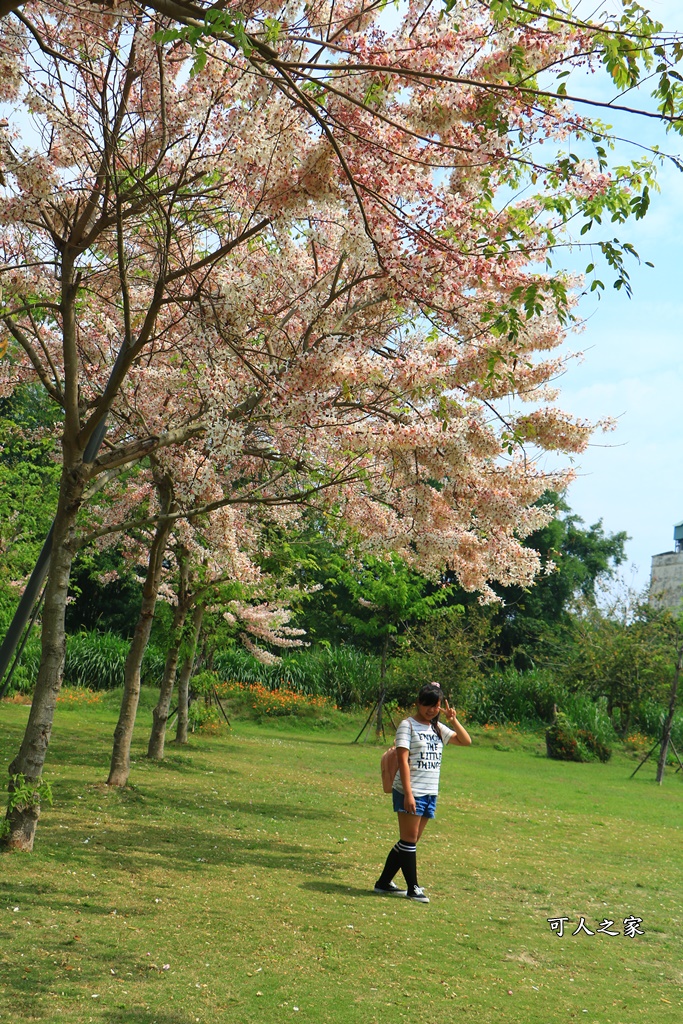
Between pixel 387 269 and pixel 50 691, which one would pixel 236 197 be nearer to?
pixel 387 269

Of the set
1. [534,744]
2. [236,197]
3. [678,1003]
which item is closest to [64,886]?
[678,1003]

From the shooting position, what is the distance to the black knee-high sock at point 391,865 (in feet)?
22.8

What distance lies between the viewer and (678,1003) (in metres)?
5.10

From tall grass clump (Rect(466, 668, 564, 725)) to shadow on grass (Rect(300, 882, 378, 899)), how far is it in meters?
19.0

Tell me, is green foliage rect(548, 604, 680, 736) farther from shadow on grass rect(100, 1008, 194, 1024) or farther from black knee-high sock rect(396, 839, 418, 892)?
shadow on grass rect(100, 1008, 194, 1024)

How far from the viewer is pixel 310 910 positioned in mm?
6383

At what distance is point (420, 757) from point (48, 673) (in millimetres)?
2758

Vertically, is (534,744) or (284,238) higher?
(284,238)

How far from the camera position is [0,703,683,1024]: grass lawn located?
462 centimetres

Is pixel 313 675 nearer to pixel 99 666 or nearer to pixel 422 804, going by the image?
pixel 99 666

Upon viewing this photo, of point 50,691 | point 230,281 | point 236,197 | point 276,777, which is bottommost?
point 276,777

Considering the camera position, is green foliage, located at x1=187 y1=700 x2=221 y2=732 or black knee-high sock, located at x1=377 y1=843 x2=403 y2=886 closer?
black knee-high sock, located at x1=377 y1=843 x2=403 y2=886

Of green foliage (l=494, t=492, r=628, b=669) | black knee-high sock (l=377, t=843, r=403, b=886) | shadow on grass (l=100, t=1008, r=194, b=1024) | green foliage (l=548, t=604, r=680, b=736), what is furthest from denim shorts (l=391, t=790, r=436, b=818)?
green foliage (l=494, t=492, r=628, b=669)

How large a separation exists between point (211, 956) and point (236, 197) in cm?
485
